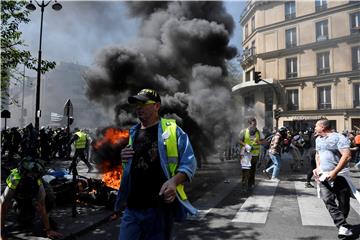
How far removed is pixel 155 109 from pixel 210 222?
3.10 metres

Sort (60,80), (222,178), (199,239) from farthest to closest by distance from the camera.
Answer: (60,80), (222,178), (199,239)

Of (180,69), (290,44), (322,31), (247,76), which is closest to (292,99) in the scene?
(290,44)

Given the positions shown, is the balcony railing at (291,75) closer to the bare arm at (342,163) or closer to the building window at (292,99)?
the building window at (292,99)

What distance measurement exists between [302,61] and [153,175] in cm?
2987

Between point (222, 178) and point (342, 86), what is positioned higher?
point (342, 86)

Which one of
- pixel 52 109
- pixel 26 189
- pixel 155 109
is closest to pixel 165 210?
pixel 155 109

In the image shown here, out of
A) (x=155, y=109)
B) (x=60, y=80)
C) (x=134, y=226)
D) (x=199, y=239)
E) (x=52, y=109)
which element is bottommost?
(x=199, y=239)

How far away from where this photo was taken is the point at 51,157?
591 inches

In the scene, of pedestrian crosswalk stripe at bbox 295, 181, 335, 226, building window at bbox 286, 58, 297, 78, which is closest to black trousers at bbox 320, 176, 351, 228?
pedestrian crosswalk stripe at bbox 295, 181, 335, 226

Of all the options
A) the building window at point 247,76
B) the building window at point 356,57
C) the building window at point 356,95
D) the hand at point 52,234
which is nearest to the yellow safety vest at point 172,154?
the hand at point 52,234

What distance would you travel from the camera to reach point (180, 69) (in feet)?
47.8

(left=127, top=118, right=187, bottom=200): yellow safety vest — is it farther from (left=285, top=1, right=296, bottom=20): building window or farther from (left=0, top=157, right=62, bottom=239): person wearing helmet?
(left=285, top=1, right=296, bottom=20): building window

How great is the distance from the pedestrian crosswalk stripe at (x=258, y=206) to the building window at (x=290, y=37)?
2429 cm

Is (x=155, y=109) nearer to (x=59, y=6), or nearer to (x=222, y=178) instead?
(x=222, y=178)
